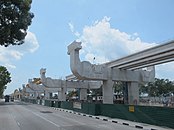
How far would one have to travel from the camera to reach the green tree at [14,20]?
1530 cm

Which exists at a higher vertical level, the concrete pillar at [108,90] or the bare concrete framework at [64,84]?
the bare concrete framework at [64,84]

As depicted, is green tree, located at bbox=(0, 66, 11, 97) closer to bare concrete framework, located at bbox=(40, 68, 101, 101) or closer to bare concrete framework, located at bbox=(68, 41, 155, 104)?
bare concrete framework, located at bbox=(40, 68, 101, 101)

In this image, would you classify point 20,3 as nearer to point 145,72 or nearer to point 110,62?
point 110,62

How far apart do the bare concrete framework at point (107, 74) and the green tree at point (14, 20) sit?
88.7 feet

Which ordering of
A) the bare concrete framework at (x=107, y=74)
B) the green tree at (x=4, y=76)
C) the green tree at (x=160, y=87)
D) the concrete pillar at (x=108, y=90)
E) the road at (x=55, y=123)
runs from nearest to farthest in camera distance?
the road at (x=55, y=123) → the bare concrete framework at (x=107, y=74) → the concrete pillar at (x=108, y=90) → the green tree at (x=4, y=76) → the green tree at (x=160, y=87)

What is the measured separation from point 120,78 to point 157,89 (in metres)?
72.3

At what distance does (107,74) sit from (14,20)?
3511 cm

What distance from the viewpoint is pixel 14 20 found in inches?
632

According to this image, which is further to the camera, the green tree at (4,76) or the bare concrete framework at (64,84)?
the green tree at (4,76)

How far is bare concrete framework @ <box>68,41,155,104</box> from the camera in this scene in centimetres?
4494

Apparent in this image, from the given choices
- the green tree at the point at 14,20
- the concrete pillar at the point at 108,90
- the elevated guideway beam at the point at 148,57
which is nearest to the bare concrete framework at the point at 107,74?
the concrete pillar at the point at 108,90

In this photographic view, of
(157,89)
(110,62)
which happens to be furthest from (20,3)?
(157,89)

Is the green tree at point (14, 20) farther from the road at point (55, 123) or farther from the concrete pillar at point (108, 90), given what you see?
the concrete pillar at point (108, 90)

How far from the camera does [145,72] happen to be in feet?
179
